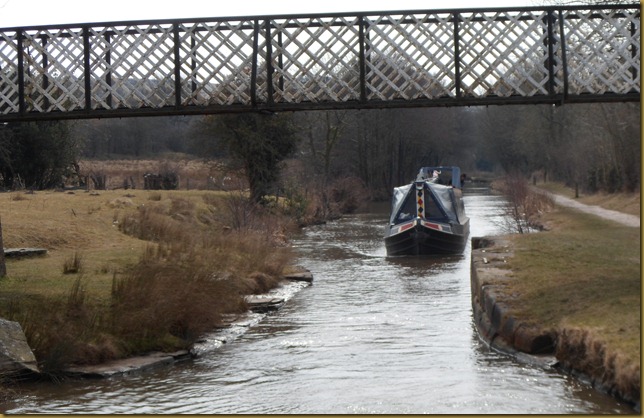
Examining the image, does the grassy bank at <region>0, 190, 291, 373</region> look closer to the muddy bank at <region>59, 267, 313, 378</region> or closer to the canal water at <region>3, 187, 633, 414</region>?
the muddy bank at <region>59, 267, 313, 378</region>

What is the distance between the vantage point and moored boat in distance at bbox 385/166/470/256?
34.4m

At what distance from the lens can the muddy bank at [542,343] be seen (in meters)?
12.6

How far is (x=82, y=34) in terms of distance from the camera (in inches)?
730

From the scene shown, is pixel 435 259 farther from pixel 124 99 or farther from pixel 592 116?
pixel 592 116

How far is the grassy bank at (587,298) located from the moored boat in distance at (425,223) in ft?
23.1

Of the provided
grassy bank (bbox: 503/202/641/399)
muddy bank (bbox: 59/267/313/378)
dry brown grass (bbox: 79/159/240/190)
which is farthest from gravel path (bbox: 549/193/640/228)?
dry brown grass (bbox: 79/159/240/190)

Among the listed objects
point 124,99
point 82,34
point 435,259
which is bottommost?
point 435,259

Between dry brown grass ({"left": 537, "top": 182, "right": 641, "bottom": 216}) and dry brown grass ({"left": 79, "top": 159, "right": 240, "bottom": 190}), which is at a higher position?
dry brown grass ({"left": 79, "top": 159, "right": 240, "bottom": 190})

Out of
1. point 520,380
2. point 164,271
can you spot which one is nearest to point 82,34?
point 164,271

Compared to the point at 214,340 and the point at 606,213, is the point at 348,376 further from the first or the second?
the point at 606,213

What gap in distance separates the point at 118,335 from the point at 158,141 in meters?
91.3

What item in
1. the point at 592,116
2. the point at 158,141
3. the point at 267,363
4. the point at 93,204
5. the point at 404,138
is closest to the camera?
the point at 267,363

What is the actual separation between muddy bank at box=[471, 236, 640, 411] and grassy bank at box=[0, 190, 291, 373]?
16.2ft

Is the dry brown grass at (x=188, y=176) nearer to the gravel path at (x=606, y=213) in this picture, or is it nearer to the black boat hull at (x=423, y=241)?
the black boat hull at (x=423, y=241)
